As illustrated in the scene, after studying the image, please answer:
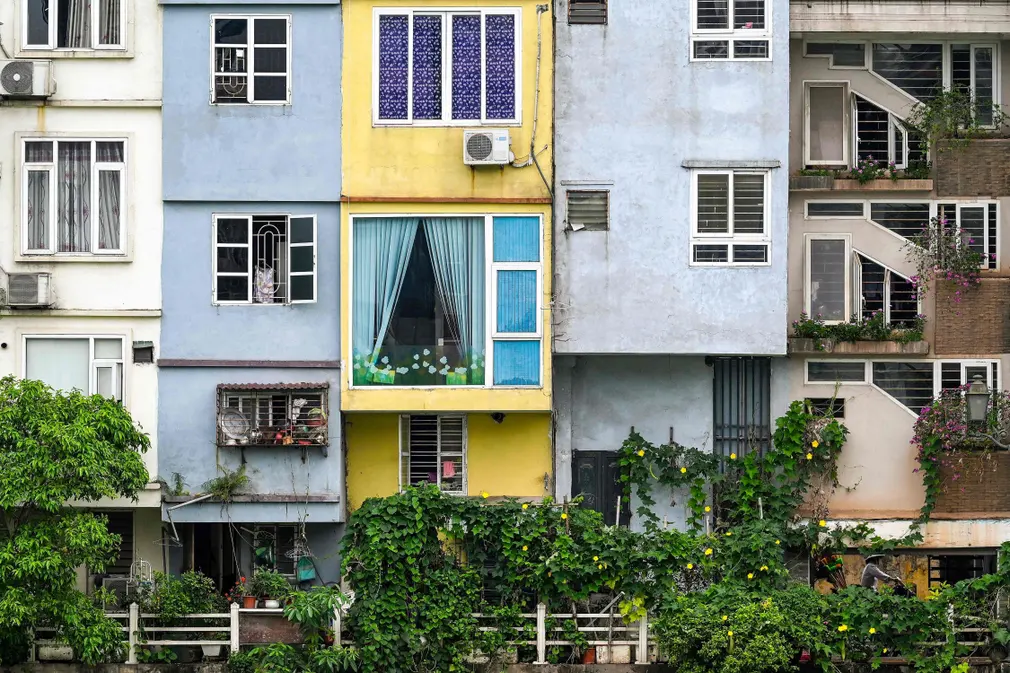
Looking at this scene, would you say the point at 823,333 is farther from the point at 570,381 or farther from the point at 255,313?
the point at 255,313

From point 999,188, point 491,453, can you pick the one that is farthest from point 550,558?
point 999,188

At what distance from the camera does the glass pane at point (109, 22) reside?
2325 centimetres

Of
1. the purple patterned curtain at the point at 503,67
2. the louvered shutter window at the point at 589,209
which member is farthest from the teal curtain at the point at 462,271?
the purple patterned curtain at the point at 503,67

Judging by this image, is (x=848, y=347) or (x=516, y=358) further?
(x=848, y=347)

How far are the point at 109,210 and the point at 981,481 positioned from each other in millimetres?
13041

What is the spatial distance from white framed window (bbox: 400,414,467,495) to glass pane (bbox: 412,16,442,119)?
445 centimetres

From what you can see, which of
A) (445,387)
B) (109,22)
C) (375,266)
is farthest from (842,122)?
(109,22)

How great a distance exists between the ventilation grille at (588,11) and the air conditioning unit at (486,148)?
2254 mm

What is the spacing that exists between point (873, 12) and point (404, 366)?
8.42m

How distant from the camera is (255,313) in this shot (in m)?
23.2

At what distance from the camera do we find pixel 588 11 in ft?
77.7

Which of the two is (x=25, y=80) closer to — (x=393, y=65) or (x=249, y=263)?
(x=249, y=263)

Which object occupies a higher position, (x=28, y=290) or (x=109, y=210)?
(x=109, y=210)

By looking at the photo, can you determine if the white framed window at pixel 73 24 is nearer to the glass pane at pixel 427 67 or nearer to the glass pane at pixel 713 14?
the glass pane at pixel 427 67
